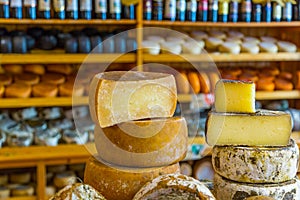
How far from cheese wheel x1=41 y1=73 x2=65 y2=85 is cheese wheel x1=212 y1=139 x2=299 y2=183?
1.96 metres

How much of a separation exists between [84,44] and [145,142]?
1881 mm

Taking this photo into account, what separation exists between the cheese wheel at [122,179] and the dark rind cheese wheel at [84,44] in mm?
1844

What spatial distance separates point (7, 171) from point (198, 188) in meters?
2.24

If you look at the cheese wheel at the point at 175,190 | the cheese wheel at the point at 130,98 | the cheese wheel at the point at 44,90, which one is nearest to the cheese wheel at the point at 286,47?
the cheese wheel at the point at 44,90

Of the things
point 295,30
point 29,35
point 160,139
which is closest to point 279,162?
point 160,139

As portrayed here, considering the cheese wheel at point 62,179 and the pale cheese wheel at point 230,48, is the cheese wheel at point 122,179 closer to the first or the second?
the cheese wheel at point 62,179

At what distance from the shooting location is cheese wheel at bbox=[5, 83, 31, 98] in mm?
2871

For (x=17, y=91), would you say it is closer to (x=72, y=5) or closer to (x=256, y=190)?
(x=72, y=5)

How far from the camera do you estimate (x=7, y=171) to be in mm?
2994

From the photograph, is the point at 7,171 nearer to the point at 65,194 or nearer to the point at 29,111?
the point at 29,111

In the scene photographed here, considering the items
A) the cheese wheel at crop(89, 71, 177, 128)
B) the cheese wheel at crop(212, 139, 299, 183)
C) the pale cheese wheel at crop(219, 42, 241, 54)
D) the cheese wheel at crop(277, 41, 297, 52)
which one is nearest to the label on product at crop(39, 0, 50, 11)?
the pale cheese wheel at crop(219, 42, 241, 54)

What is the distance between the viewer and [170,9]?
3021mm

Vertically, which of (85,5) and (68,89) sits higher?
(85,5)

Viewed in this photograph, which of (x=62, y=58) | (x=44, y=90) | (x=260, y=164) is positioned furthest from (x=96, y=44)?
(x=260, y=164)
